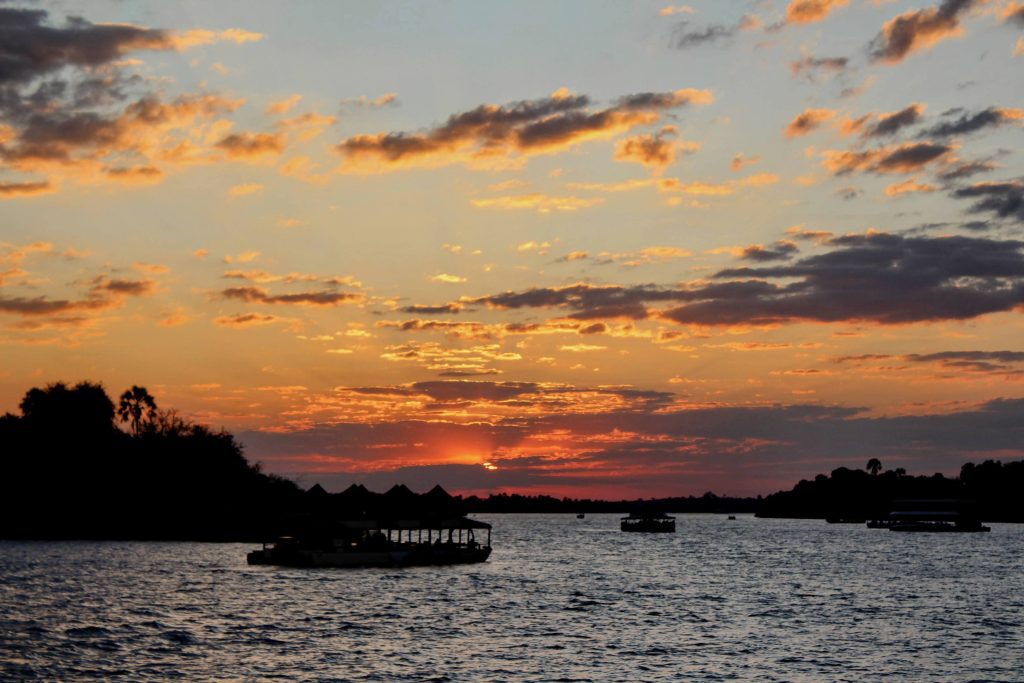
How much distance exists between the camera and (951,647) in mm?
65188

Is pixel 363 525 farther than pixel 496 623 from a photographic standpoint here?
Yes

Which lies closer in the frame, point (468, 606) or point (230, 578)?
point (468, 606)

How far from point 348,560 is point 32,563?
38.9 metres

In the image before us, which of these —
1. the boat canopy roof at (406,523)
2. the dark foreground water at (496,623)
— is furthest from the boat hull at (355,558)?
the boat canopy roof at (406,523)

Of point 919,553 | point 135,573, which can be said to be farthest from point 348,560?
point 919,553

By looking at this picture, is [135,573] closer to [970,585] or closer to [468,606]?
[468,606]

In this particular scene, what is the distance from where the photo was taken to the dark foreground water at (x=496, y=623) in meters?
54.7

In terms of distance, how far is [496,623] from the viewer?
72938mm

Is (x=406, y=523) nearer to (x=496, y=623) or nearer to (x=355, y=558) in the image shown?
(x=355, y=558)

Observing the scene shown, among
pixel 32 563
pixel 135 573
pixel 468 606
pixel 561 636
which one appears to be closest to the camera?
pixel 561 636

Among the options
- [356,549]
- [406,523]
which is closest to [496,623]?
[406,523]

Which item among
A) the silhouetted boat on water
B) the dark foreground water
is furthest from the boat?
the dark foreground water

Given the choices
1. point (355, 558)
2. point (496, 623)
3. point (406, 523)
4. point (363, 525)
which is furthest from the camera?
point (406, 523)

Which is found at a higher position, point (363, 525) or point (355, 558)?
point (363, 525)
